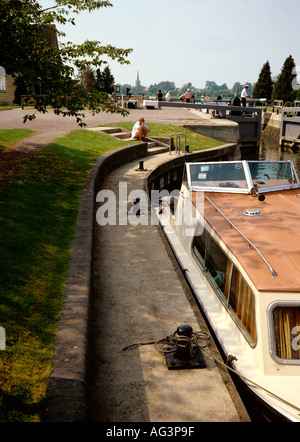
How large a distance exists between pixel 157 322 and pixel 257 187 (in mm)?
4279

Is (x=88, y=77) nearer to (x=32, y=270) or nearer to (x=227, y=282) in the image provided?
(x=32, y=270)

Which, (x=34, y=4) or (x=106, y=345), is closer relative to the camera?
(x=106, y=345)

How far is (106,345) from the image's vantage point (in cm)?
577

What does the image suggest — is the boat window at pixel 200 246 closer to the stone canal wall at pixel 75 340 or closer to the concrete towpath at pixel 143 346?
the concrete towpath at pixel 143 346

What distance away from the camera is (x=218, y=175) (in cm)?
953

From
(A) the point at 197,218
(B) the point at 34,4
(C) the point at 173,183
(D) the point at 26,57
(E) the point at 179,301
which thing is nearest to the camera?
(E) the point at 179,301

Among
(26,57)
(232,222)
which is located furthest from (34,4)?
(232,222)

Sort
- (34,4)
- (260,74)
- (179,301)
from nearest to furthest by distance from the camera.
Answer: (179,301)
(34,4)
(260,74)

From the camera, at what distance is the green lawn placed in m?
4.25

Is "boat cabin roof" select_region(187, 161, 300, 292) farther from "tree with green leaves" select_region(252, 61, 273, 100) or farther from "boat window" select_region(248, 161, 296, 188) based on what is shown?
"tree with green leaves" select_region(252, 61, 273, 100)

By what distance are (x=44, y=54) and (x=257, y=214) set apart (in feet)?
25.3

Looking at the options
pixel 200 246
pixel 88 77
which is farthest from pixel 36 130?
pixel 88 77

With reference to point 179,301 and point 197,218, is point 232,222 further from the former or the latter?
point 179,301

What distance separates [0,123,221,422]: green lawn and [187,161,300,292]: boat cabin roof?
9.44ft
